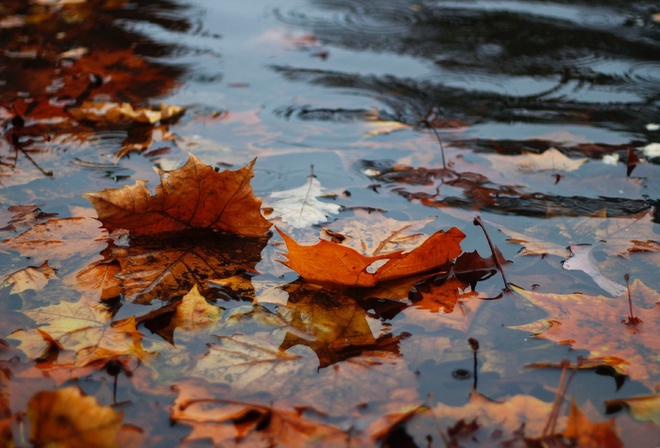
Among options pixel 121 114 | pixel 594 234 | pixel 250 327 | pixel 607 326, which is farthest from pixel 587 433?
pixel 121 114

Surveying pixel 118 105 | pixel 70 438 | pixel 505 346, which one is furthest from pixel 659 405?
pixel 118 105

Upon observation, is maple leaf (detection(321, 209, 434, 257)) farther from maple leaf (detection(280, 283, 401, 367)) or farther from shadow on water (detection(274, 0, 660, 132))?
shadow on water (detection(274, 0, 660, 132))

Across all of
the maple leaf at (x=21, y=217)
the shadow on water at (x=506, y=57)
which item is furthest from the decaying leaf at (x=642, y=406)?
the shadow on water at (x=506, y=57)

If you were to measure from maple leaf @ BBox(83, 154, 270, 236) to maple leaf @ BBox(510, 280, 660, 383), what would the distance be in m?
0.85

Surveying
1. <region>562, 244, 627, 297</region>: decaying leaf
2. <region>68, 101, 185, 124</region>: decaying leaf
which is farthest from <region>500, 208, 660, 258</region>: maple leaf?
<region>68, 101, 185, 124</region>: decaying leaf

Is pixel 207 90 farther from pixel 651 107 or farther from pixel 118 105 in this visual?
pixel 651 107

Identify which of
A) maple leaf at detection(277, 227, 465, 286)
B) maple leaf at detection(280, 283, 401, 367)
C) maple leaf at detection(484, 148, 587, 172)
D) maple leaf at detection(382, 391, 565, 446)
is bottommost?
maple leaf at detection(484, 148, 587, 172)

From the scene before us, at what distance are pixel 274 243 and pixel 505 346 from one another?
30.4 inches

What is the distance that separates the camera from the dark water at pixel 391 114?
5.57 ft

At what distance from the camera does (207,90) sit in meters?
3.27

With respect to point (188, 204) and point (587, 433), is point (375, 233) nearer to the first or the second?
point (188, 204)

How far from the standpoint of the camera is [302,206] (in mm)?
2066

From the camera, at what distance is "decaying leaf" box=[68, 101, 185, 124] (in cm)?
279

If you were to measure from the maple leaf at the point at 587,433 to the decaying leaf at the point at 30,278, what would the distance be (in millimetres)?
1384
